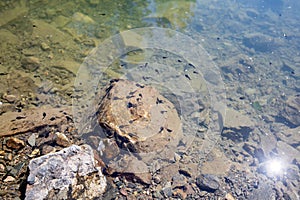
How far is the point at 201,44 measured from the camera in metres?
10.1

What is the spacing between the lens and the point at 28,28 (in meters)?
6.98

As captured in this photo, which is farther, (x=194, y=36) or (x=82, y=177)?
(x=194, y=36)

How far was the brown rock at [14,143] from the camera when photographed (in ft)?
12.5

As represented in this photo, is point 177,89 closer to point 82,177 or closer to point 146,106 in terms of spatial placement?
point 146,106

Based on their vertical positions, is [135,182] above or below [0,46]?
below

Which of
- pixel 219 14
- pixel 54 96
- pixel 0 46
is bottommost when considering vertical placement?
pixel 219 14

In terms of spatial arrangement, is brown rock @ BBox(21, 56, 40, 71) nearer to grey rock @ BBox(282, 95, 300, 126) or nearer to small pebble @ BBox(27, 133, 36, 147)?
A: small pebble @ BBox(27, 133, 36, 147)

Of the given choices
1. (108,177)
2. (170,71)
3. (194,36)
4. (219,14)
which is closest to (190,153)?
(108,177)

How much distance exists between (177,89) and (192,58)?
2561 millimetres

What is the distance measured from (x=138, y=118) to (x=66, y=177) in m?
2.03

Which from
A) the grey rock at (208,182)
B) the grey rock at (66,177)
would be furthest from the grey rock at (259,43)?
the grey rock at (66,177)

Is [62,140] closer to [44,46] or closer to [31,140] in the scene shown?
[31,140]

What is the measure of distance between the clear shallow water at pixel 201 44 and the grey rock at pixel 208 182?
0.65 meters

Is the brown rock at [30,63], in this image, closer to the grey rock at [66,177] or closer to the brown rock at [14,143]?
the brown rock at [14,143]
